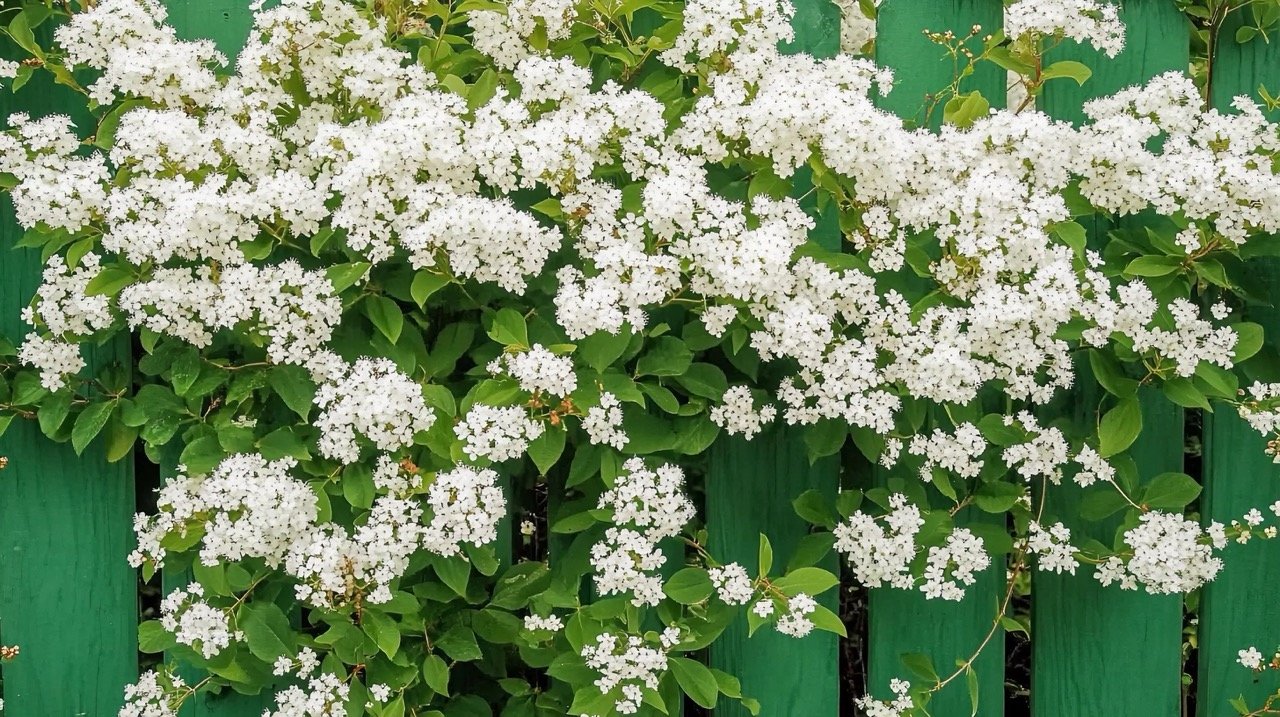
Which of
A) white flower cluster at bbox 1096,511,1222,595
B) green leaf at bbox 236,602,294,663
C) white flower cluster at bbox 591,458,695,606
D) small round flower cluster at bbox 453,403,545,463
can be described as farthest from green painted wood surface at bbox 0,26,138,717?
white flower cluster at bbox 1096,511,1222,595

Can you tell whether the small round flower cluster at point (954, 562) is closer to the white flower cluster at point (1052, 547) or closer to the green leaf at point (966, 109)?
the white flower cluster at point (1052, 547)

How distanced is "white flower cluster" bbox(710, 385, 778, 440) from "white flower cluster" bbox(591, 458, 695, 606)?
0.17 meters

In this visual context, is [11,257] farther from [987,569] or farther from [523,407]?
[987,569]

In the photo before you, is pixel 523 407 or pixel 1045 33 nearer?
pixel 523 407

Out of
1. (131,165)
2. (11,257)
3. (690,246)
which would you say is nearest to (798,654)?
(690,246)

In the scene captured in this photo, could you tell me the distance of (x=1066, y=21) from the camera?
105 inches

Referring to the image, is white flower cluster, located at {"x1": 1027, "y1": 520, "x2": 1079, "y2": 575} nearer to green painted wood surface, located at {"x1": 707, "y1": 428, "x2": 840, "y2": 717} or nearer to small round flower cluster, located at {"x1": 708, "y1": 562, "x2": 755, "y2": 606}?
green painted wood surface, located at {"x1": 707, "y1": 428, "x2": 840, "y2": 717}

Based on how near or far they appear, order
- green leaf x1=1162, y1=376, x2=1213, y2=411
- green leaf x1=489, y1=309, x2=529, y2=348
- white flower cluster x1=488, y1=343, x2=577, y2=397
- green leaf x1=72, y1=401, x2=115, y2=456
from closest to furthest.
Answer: white flower cluster x1=488, y1=343, x2=577, y2=397 < green leaf x1=489, y1=309, x2=529, y2=348 < green leaf x1=1162, y1=376, x2=1213, y2=411 < green leaf x1=72, y1=401, x2=115, y2=456

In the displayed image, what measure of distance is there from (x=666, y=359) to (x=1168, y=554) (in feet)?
3.93

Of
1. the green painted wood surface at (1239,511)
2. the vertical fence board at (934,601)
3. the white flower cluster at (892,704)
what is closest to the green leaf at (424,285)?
the vertical fence board at (934,601)

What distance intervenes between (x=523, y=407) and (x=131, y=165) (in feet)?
3.49

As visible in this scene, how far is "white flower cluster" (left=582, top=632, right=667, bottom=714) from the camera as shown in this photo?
249cm

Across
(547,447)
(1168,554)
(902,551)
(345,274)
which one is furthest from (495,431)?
(1168,554)

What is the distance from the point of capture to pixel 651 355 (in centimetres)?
260
